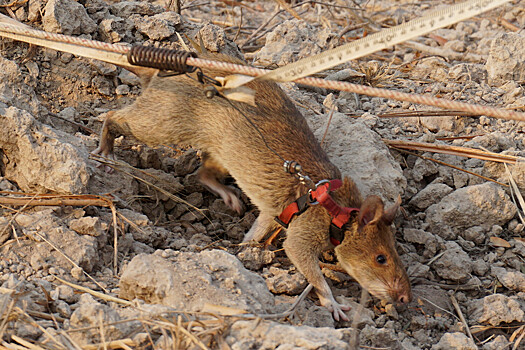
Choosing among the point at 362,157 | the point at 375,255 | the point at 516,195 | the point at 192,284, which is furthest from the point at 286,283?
the point at 516,195

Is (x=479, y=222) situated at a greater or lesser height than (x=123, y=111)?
lesser

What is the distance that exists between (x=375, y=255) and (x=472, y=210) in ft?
Result: 3.25

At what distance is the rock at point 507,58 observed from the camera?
5840 mm

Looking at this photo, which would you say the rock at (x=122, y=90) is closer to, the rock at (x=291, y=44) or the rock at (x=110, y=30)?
the rock at (x=110, y=30)

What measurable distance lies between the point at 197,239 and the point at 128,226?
1.68ft

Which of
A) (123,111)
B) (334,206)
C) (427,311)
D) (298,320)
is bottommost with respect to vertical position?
(427,311)

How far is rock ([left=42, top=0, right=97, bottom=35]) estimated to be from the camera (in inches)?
187

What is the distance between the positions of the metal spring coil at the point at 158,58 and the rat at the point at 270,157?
829 mm

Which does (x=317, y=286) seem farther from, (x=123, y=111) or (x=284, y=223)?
(x=123, y=111)

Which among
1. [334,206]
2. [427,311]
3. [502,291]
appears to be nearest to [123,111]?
[334,206]

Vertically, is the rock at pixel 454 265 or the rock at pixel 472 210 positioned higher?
the rock at pixel 472 210

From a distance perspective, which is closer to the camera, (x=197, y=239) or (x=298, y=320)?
(x=298, y=320)

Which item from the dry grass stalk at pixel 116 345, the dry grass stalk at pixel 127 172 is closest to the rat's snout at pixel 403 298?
the dry grass stalk at pixel 127 172

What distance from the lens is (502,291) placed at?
13.0 feet
